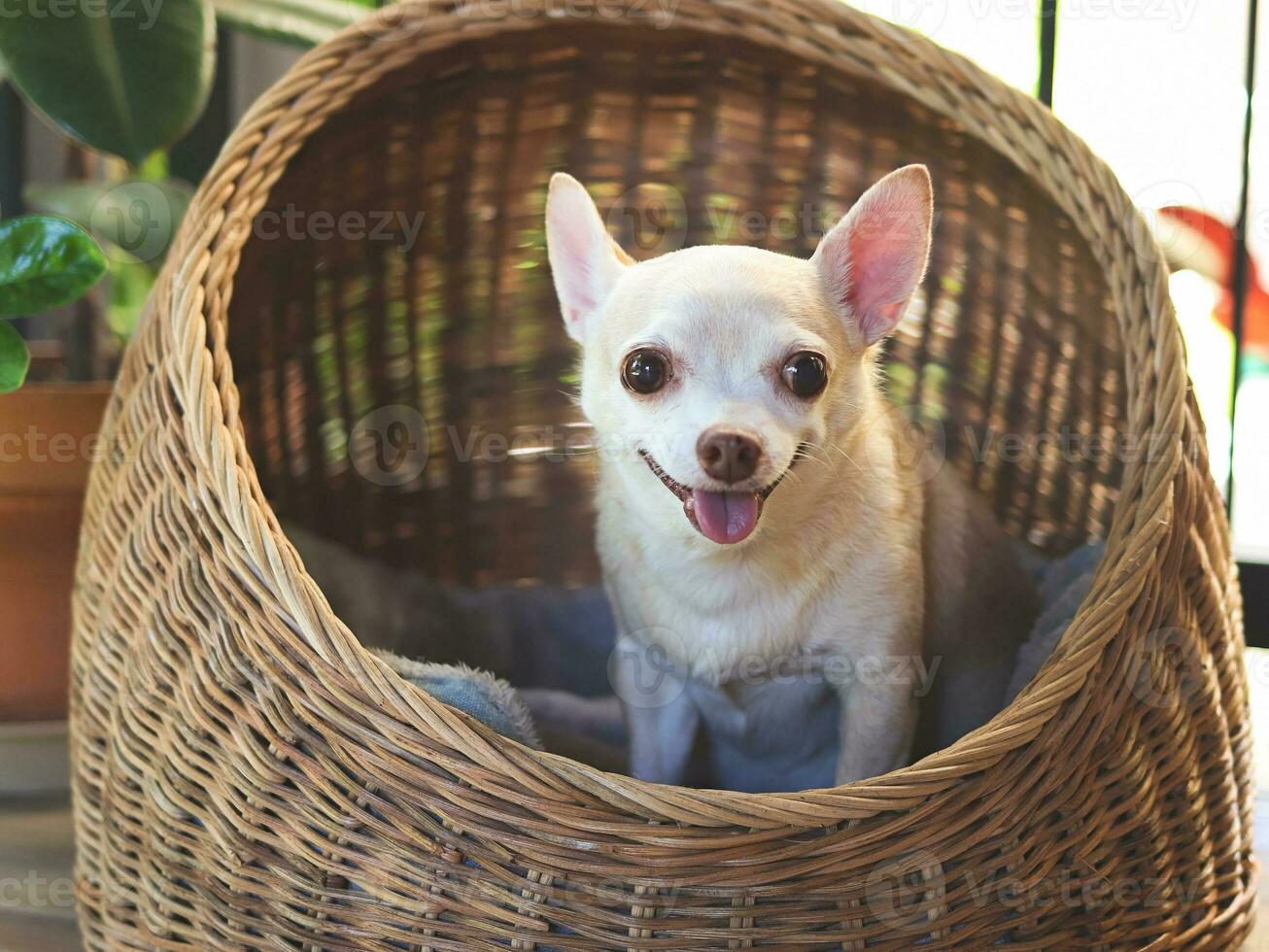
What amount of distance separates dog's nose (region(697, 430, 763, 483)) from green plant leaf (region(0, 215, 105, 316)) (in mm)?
642

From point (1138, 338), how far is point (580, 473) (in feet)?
2.77

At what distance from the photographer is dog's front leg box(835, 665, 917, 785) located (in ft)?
3.55

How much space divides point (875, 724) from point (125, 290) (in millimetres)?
1327

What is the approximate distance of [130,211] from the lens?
1.55m

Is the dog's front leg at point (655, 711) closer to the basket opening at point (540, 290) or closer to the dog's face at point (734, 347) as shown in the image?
the dog's face at point (734, 347)

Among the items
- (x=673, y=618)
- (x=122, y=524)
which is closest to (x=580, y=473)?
(x=673, y=618)

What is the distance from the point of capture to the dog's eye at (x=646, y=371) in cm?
98

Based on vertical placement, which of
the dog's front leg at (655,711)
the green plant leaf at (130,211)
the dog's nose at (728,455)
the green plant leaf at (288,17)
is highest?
the green plant leaf at (288,17)

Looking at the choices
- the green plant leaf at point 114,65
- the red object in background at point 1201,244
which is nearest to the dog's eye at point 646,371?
the green plant leaf at point 114,65

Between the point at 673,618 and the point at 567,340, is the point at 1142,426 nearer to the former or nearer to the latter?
the point at 673,618

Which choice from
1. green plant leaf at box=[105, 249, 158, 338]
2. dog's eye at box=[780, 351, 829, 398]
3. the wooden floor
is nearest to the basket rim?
dog's eye at box=[780, 351, 829, 398]

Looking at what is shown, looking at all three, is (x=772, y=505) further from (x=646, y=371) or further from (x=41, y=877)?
(x=41, y=877)

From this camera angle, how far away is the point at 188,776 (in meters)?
0.96

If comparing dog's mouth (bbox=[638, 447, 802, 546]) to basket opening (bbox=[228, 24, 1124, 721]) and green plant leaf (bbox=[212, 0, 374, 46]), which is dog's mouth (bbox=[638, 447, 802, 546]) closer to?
basket opening (bbox=[228, 24, 1124, 721])
